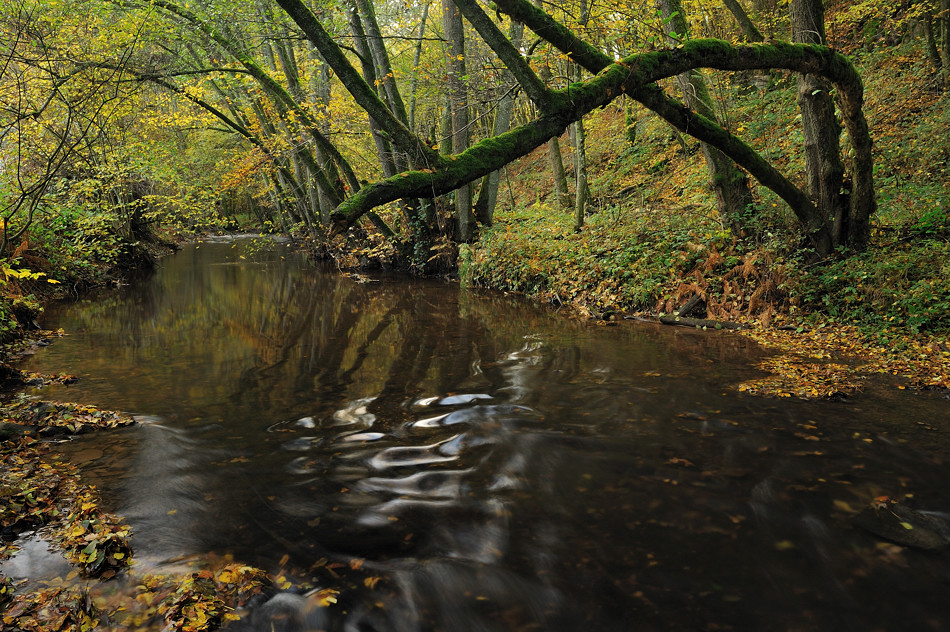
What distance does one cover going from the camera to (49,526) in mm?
3572

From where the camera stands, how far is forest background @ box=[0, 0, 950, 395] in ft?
22.3

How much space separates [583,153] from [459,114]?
372cm

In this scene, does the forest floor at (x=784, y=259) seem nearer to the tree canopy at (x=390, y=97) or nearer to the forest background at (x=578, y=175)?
the forest background at (x=578, y=175)

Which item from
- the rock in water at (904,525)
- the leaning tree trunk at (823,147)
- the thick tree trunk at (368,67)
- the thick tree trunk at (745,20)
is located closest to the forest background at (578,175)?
the leaning tree trunk at (823,147)

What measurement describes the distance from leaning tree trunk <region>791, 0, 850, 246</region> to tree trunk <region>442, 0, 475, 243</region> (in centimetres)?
708

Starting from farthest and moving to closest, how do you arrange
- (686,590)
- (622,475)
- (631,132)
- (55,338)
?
(631,132) → (55,338) → (622,475) → (686,590)

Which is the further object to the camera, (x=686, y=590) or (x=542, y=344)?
(x=542, y=344)

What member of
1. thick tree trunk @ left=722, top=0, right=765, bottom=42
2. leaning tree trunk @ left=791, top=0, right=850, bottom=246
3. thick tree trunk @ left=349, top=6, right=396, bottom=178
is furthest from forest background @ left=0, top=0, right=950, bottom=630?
thick tree trunk @ left=722, top=0, right=765, bottom=42

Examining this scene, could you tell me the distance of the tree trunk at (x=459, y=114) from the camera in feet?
45.3

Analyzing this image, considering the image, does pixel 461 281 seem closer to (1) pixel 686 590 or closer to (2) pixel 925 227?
(2) pixel 925 227

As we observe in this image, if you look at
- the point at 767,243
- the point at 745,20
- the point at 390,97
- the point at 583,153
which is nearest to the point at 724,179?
the point at 767,243

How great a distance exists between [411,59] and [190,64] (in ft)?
31.2

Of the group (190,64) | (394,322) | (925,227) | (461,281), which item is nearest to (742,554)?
(925,227)

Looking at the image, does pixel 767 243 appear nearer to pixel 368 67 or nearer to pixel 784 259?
pixel 784 259
